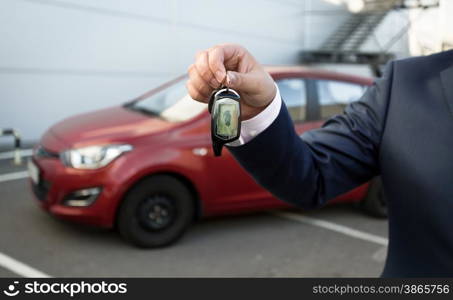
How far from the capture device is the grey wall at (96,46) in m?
7.20

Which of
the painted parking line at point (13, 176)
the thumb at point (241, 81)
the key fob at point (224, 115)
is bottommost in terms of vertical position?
the painted parking line at point (13, 176)

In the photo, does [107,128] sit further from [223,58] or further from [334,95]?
[223,58]

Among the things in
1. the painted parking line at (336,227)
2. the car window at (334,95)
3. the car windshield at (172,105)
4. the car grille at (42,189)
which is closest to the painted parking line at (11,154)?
the car windshield at (172,105)

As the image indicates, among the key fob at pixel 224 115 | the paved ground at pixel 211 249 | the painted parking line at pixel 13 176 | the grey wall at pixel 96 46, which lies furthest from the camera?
the grey wall at pixel 96 46

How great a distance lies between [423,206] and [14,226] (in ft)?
12.5

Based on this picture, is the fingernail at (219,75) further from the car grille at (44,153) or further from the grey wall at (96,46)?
the grey wall at (96,46)

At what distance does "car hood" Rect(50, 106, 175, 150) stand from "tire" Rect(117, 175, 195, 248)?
0.40m

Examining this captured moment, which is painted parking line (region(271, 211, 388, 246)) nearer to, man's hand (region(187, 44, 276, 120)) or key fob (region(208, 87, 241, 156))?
man's hand (region(187, 44, 276, 120))

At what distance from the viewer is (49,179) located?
150 inches

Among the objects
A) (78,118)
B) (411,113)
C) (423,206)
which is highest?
(411,113)

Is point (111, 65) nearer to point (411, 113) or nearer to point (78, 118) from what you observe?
point (78, 118)

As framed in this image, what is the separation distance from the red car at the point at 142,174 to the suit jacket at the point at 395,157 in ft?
8.07

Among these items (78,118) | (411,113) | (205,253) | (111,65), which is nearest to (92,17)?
(111,65)

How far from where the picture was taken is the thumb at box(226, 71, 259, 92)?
3.69 ft
